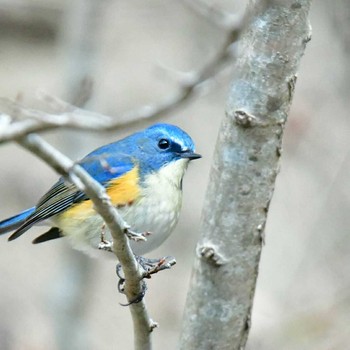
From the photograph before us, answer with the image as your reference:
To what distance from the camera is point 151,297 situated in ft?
20.7

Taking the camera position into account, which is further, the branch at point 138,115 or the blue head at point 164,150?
the blue head at point 164,150

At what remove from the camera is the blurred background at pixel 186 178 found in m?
5.24

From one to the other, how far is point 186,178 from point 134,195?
310cm

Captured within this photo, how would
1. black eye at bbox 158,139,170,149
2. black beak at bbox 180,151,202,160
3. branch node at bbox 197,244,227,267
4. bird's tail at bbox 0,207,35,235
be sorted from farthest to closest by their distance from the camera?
bird's tail at bbox 0,207,35,235 → black eye at bbox 158,139,170,149 → black beak at bbox 180,151,202,160 → branch node at bbox 197,244,227,267

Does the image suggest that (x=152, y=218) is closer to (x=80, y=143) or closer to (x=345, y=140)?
(x=80, y=143)

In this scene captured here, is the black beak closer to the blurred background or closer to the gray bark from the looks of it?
the gray bark

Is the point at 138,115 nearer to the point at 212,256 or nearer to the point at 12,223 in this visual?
the point at 212,256

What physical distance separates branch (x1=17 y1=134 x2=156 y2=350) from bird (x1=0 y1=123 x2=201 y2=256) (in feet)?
2.35

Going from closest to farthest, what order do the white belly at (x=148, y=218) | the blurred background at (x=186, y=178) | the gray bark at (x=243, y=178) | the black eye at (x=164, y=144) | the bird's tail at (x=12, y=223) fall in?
the gray bark at (x=243, y=178) → the white belly at (x=148, y=218) → the black eye at (x=164, y=144) → the bird's tail at (x=12, y=223) → the blurred background at (x=186, y=178)

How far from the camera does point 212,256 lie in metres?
2.69

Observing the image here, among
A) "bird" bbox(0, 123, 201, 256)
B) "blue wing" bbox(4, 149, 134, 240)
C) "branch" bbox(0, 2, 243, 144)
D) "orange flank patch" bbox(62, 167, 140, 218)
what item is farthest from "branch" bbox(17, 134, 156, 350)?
"blue wing" bbox(4, 149, 134, 240)

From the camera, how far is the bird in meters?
3.66

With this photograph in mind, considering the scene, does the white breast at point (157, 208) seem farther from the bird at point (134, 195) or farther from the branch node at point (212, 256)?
the branch node at point (212, 256)

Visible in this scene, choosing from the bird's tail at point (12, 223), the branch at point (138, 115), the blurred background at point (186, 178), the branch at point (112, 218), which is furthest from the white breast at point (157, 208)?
the branch at point (138, 115)
